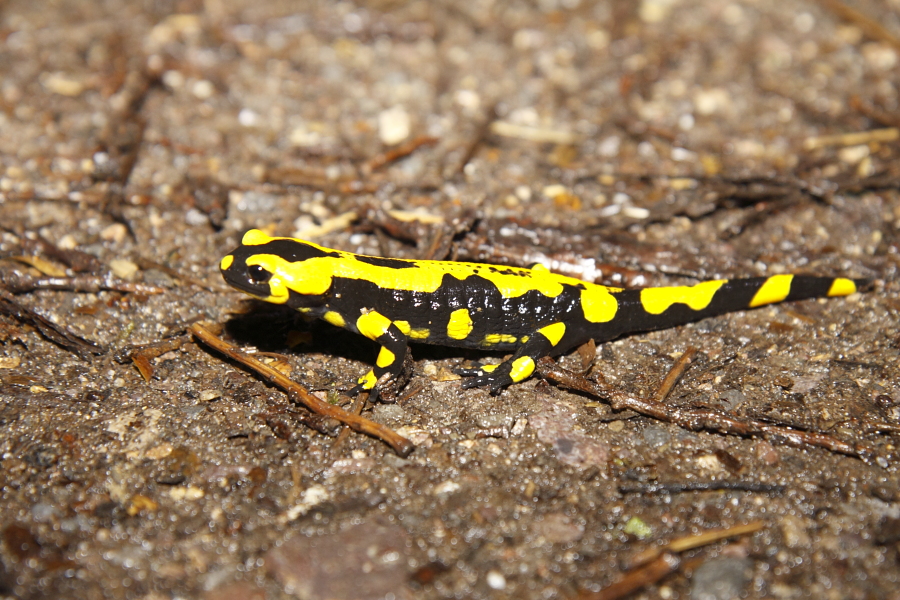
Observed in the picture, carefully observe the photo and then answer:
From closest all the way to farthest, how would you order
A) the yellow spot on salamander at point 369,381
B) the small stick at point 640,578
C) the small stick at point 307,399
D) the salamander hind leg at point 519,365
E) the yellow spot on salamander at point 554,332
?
the small stick at point 640,578, the small stick at point 307,399, the yellow spot on salamander at point 369,381, the salamander hind leg at point 519,365, the yellow spot on salamander at point 554,332

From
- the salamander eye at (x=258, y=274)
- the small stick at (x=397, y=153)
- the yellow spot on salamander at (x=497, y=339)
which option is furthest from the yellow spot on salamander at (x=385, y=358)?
the small stick at (x=397, y=153)

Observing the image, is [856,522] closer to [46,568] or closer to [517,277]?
[517,277]

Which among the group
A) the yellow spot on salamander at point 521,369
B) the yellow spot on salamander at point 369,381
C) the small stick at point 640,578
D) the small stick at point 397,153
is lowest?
the yellow spot on salamander at point 521,369

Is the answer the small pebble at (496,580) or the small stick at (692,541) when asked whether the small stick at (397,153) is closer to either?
the small pebble at (496,580)

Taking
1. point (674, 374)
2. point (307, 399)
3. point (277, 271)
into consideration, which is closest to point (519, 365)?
point (674, 374)

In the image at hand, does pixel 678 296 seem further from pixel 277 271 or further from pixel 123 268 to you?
pixel 123 268

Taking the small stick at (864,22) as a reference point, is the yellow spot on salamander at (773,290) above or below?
below

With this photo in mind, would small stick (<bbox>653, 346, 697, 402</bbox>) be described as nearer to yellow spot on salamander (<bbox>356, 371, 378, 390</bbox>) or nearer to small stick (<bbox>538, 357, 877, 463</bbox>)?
small stick (<bbox>538, 357, 877, 463</bbox>)
